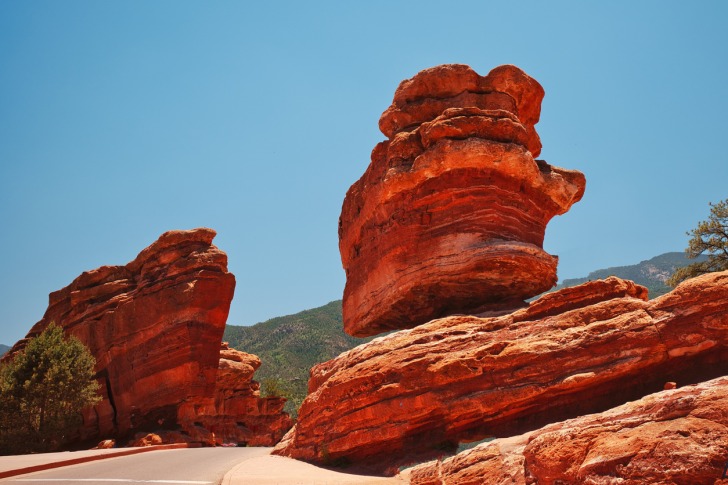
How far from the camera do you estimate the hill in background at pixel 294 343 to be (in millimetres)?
75419

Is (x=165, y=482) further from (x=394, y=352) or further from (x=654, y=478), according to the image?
(x=654, y=478)

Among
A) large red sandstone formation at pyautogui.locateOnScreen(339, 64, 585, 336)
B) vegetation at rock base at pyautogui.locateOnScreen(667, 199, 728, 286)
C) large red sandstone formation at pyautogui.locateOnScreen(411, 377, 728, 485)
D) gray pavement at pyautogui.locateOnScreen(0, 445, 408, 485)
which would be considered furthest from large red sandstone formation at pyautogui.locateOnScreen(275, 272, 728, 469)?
vegetation at rock base at pyautogui.locateOnScreen(667, 199, 728, 286)

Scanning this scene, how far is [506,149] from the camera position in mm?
16531

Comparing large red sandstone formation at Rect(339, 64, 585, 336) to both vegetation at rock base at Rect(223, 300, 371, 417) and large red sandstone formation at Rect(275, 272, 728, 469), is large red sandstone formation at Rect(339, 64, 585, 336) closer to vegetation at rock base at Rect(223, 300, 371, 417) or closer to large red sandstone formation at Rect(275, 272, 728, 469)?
large red sandstone formation at Rect(275, 272, 728, 469)

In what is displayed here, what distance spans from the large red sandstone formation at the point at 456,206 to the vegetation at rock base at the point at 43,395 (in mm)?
22699

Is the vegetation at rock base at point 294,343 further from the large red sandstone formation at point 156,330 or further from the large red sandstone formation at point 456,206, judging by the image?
the large red sandstone formation at point 456,206

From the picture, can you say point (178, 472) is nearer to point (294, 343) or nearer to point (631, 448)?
point (631, 448)

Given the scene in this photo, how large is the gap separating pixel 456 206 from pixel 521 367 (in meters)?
6.96

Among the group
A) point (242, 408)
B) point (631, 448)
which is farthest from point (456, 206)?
point (242, 408)

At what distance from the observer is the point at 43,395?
3189 centimetres

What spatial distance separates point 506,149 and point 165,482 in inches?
525

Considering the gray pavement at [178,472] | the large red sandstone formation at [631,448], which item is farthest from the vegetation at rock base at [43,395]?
the large red sandstone formation at [631,448]

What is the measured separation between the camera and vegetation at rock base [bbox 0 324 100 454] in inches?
1220

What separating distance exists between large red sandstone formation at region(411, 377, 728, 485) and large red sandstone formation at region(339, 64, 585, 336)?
23.7 feet
